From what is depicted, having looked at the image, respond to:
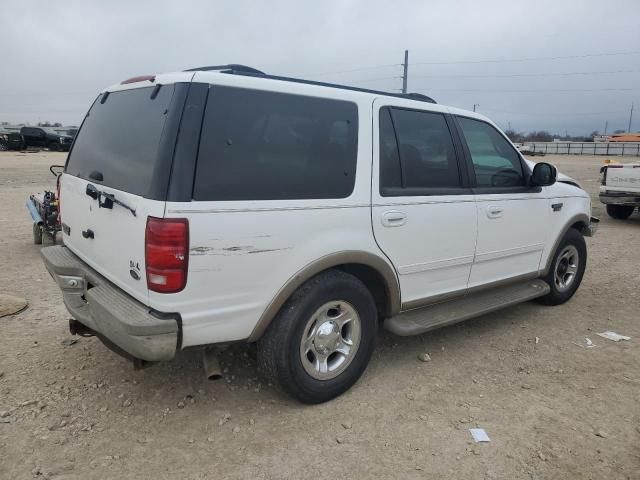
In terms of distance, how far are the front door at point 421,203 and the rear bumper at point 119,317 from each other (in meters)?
1.43

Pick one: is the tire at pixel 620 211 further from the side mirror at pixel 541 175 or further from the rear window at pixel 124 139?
the rear window at pixel 124 139

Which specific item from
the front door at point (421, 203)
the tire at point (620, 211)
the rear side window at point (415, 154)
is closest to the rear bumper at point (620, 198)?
the tire at point (620, 211)

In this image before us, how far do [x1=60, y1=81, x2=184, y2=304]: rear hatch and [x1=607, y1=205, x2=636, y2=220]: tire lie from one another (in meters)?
11.3

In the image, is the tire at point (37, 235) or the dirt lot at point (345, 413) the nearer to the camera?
the dirt lot at point (345, 413)

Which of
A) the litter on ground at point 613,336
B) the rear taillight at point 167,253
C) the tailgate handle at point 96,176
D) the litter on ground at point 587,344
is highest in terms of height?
the tailgate handle at point 96,176

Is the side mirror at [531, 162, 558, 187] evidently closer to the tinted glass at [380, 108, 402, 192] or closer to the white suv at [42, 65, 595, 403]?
the white suv at [42, 65, 595, 403]

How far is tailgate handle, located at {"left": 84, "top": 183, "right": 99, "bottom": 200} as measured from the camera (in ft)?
9.92

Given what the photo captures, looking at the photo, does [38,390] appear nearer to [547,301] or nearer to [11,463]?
[11,463]

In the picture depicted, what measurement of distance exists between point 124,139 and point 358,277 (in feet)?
5.58

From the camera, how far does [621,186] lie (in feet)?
35.4

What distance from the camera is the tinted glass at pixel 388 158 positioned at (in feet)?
11.0

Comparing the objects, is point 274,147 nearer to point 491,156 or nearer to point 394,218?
point 394,218

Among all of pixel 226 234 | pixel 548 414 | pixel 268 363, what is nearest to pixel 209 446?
pixel 268 363

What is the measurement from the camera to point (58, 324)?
14.3 ft
